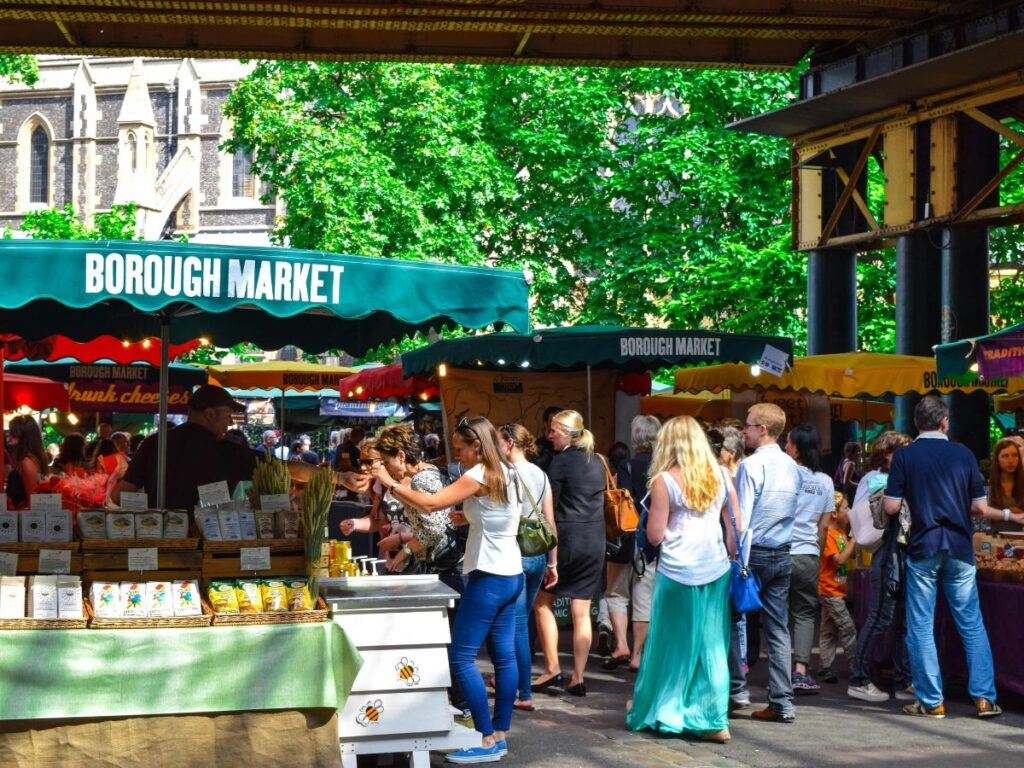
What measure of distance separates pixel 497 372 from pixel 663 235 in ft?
44.9

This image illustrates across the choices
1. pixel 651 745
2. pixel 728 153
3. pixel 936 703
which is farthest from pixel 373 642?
pixel 728 153

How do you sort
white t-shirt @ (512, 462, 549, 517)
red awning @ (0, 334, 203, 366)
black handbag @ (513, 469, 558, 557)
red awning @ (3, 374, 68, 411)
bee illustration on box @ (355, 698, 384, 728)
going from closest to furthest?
bee illustration on box @ (355, 698, 384, 728) < black handbag @ (513, 469, 558, 557) < white t-shirt @ (512, 462, 549, 517) < red awning @ (0, 334, 203, 366) < red awning @ (3, 374, 68, 411)

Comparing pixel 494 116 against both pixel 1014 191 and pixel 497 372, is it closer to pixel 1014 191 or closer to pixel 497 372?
pixel 1014 191

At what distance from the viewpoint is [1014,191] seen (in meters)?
25.7

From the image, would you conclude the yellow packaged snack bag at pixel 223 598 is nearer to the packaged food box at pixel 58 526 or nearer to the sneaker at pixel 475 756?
the packaged food box at pixel 58 526

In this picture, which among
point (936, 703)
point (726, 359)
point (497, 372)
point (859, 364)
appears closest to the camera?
point (936, 703)

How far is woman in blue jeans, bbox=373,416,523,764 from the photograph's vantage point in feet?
24.4

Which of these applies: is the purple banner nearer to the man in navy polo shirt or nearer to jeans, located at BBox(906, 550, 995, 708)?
the man in navy polo shirt

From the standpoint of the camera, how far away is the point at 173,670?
262 inches

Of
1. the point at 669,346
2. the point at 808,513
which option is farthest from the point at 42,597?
the point at 669,346

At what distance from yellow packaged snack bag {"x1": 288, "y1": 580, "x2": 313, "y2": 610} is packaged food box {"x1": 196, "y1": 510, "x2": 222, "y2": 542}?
41 centimetres

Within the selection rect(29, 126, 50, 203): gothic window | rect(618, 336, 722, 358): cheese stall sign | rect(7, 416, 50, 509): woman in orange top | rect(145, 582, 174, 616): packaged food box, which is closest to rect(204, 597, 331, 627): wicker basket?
rect(145, 582, 174, 616): packaged food box

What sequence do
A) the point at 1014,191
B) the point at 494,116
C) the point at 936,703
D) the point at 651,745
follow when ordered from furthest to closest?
the point at 494,116 < the point at 1014,191 < the point at 936,703 < the point at 651,745

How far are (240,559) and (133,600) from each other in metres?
0.51
